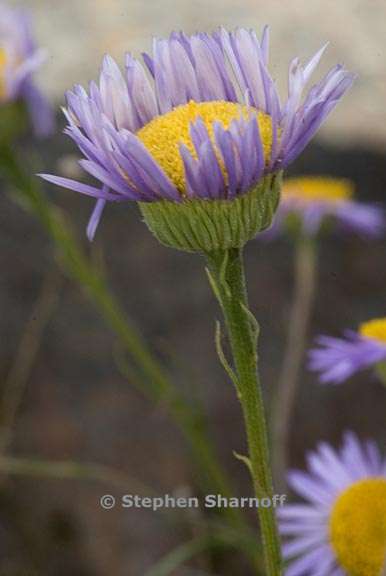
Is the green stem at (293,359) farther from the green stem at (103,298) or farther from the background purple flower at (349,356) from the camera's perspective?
the background purple flower at (349,356)

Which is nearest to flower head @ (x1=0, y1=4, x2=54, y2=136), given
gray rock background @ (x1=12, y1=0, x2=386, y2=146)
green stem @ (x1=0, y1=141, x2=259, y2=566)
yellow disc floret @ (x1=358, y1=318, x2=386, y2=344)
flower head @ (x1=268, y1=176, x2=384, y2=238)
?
green stem @ (x1=0, y1=141, x2=259, y2=566)

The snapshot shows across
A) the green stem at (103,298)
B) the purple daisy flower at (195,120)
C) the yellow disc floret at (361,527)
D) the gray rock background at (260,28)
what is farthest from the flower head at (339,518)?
the gray rock background at (260,28)

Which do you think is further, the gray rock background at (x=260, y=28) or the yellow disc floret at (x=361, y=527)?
the gray rock background at (x=260, y=28)

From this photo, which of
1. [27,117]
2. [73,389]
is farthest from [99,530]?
[27,117]

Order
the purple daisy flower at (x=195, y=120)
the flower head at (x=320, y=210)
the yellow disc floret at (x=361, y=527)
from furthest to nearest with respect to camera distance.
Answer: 1. the flower head at (x=320, y=210)
2. the yellow disc floret at (x=361, y=527)
3. the purple daisy flower at (x=195, y=120)

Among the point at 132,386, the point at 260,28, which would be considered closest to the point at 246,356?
the point at 132,386

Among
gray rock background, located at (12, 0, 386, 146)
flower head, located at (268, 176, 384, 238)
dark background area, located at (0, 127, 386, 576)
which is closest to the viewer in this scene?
flower head, located at (268, 176, 384, 238)

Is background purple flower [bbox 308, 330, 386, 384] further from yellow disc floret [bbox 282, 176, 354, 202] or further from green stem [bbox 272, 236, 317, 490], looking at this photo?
yellow disc floret [bbox 282, 176, 354, 202]
